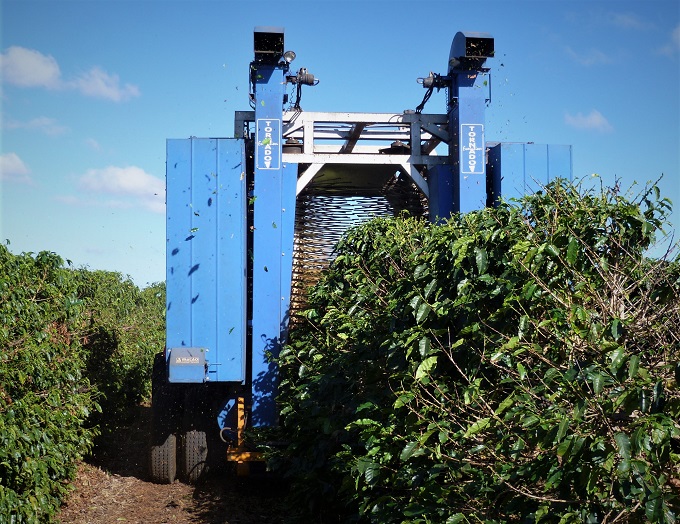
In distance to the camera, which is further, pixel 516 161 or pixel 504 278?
pixel 516 161

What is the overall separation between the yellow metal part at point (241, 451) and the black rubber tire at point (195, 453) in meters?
0.54

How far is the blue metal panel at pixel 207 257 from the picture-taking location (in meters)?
7.07

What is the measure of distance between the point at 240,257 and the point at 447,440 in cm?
414

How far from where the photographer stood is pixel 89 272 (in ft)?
43.9

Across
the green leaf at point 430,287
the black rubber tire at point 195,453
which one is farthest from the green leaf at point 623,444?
the black rubber tire at point 195,453

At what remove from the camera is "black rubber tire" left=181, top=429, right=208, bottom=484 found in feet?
25.1

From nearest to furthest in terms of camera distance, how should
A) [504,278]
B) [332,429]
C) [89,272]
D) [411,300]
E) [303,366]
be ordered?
[504,278] < [411,300] < [332,429] < [303,366] < [89,272]

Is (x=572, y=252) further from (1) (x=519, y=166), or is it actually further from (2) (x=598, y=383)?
(1) (x=519, y=166)

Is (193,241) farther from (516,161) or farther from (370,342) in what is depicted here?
(516,161)

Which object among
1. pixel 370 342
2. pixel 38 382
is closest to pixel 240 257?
pixel 38 382

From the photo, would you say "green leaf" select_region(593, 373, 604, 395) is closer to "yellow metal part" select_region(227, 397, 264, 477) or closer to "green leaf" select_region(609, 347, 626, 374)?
"green leaf" select_region(609, 347, 626, 374)

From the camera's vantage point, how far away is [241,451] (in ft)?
23.6

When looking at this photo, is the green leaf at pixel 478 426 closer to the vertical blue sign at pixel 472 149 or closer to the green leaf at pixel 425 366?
the green leaf at pixel 425 366

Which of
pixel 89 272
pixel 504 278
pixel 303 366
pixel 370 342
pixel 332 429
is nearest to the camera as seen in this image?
pixel 504 278
